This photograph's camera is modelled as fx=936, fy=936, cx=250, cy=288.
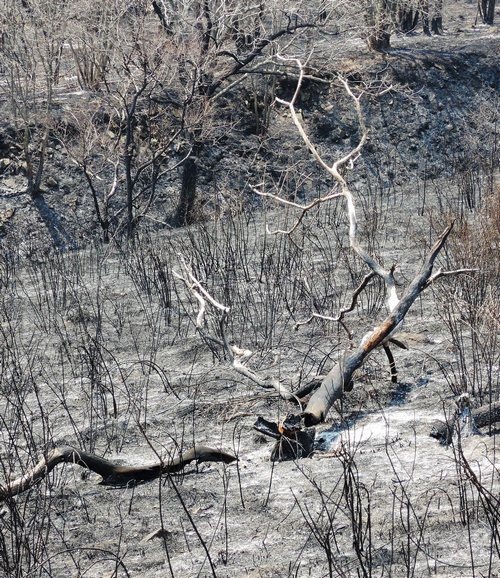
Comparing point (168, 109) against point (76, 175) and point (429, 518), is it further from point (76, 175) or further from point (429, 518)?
point (429, 518)

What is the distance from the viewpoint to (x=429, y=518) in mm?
3242

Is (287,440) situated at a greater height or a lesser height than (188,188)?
lesser

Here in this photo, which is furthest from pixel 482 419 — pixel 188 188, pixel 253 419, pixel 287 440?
pixel 188 188

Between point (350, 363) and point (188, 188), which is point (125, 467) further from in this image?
point (188, 188)

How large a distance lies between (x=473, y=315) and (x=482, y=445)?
1.90 metres

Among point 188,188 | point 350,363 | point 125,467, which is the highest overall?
point 188,188

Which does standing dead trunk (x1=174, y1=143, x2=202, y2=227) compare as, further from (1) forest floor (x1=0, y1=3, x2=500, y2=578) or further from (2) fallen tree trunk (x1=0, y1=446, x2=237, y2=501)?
(2) fallen tree trunk (x1=0, y1=446, x2=237, y2=501)

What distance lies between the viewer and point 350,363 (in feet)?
15.5

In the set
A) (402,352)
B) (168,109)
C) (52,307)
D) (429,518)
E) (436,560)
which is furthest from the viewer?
(168,109)

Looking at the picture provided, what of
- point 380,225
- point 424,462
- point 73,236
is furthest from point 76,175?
point 424,462

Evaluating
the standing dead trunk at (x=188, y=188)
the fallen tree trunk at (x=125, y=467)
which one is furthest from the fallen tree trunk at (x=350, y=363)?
the standing dead trunk at (x=188, y=188)

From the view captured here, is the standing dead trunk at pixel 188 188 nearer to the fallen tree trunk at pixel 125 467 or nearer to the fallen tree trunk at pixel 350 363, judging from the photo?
the fallen tree trunk at pixel 350 363

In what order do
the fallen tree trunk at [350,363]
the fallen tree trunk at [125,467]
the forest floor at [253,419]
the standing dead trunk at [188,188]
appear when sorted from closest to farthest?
the forest floor at [253,419], the fallen tree trunk at [125,467], the fallen tree trunk at [350,363], the standing dead trunk at [188,188]

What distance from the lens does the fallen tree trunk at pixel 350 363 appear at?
4.43 metres
